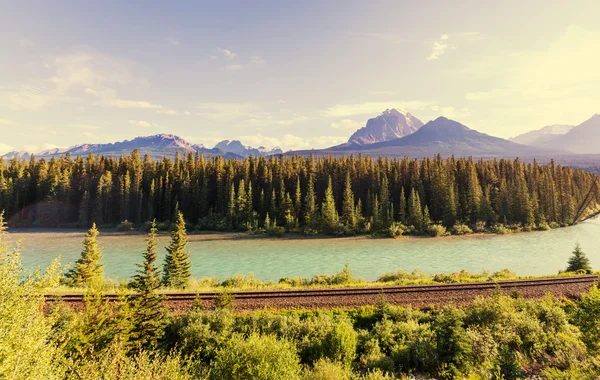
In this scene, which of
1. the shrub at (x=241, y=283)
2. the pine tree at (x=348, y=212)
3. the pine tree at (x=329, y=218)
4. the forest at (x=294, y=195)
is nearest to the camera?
the shrub at (x=241, y=283)

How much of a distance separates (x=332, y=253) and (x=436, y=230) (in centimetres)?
2952

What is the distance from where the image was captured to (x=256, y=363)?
12180 millimetres

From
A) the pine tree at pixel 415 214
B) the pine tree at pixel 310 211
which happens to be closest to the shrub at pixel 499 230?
the pine tree at pixel 415 214

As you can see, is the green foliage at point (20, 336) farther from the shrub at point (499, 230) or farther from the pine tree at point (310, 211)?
the shrub at point (499, 230)

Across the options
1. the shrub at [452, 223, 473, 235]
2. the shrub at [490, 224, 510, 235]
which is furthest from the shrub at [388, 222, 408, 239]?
the shrub at [490, 224, 510, 235]

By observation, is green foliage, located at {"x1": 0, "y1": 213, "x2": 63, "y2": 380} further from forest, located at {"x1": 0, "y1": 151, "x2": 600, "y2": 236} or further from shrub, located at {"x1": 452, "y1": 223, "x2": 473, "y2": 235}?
shrub, located at {"x1": 452, "y1": 223, "x2": 473, "y2": 235}

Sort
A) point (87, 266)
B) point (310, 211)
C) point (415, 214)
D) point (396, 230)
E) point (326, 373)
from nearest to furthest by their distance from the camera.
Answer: point (326, 373), point (87, 266), point (396, 230), point (415, 214), point (310, 211)

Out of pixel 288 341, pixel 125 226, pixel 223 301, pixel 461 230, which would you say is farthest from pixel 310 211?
pixel 288 341

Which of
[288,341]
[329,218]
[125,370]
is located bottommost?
[288,341]

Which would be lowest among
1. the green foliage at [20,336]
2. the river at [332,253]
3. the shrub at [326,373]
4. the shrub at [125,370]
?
the river at [332,253]

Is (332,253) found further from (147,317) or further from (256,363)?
(256,363)

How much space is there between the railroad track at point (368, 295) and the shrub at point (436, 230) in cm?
3967

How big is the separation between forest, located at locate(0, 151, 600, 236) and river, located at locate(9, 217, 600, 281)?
342 inches

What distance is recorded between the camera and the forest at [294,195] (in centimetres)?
7450
